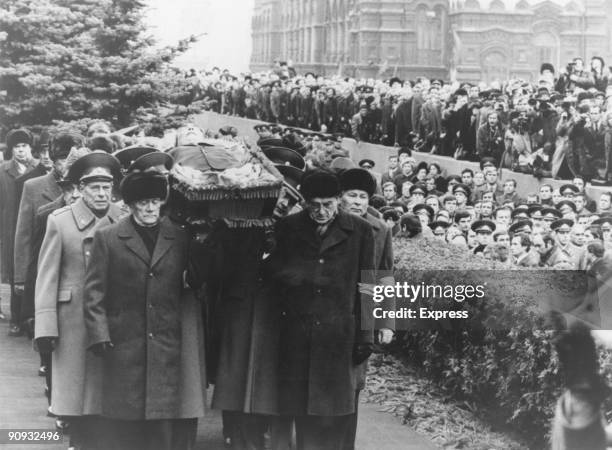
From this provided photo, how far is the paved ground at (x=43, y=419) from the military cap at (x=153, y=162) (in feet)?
4.96

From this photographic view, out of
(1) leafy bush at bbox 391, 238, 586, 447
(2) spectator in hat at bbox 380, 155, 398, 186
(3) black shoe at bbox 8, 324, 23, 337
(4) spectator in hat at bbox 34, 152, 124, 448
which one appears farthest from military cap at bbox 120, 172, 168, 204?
(2) spectator in hat at bbox 380, 155, 398, 186

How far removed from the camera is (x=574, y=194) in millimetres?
13477

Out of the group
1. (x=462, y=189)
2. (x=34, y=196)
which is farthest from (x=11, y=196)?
(x=462, y=189)

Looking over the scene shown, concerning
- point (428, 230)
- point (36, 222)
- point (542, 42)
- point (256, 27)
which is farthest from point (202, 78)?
point (36, 222)

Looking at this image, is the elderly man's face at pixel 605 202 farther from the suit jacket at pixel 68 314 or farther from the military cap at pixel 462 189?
the suit jacket at pixel 68 314

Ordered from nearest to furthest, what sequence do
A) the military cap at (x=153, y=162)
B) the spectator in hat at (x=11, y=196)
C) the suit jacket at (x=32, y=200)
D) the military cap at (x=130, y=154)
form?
the military cap at (x=153, y=162) → the military cap at (x=130, y=154) → the suit jacket at (x=32, y=200) → the spectator in hat at (x=11, y=196)

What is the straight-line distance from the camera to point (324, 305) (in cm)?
643

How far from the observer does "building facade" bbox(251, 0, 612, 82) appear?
37.2m

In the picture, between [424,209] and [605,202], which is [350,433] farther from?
[605,202]

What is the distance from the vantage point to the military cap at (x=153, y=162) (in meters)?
6.74

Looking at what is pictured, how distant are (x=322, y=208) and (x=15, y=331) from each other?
3987mm

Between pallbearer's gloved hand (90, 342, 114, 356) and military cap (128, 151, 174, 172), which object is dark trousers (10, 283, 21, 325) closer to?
military cap (128, 151, 174, 172)

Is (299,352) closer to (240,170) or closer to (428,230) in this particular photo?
(240,170)

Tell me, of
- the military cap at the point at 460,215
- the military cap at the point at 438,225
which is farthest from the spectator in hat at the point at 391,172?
the military cap at the point at 438,225
